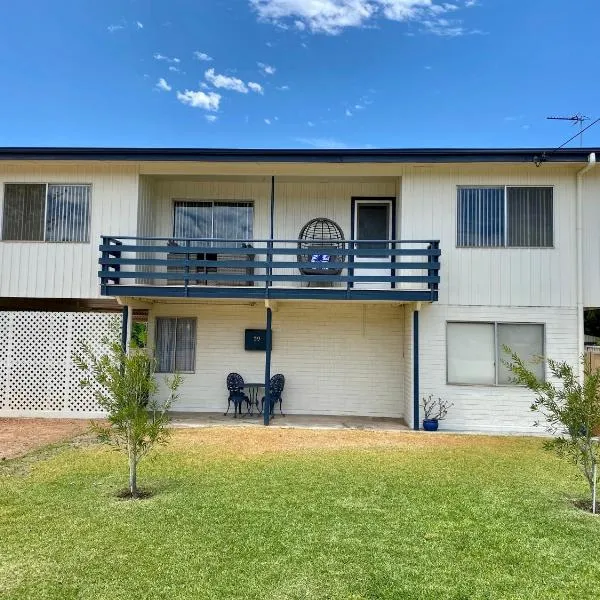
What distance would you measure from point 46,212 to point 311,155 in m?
5.90

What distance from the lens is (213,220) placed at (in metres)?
12.0

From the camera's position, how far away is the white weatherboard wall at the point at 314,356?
37.8 feet

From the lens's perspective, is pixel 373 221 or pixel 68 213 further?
pixel 373 221

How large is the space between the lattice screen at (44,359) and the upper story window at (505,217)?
7.82 meters

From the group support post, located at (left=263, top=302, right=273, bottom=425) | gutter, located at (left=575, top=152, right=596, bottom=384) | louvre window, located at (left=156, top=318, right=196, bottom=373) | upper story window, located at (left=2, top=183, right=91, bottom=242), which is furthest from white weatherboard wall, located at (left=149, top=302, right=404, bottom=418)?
gutter, located at (left=575, top=152, right=596, bottom=384)

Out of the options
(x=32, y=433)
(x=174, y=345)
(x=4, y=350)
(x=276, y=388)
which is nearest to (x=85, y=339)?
(x=4, y=350)

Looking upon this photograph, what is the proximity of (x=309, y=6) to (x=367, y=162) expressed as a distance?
10619mm

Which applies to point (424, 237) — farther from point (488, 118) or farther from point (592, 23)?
point (488, 118)

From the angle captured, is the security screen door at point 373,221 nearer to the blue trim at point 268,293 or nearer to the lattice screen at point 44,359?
the blue trim at point 268,293

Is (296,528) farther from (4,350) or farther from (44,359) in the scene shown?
(4,350)

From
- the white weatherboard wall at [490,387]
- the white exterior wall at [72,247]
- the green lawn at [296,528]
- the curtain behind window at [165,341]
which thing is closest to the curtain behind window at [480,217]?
the white weatherboard wall at [490,387]

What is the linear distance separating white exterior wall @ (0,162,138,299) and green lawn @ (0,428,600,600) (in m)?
4.40

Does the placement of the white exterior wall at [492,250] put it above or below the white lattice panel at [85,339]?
above

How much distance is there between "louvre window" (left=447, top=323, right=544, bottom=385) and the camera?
10273 mm
